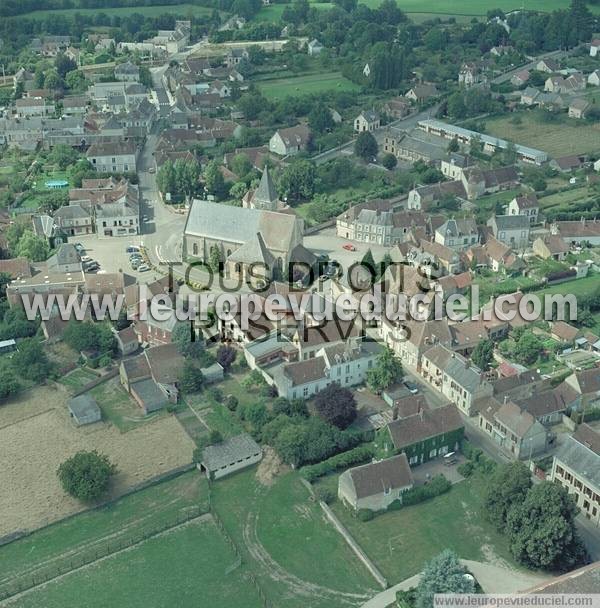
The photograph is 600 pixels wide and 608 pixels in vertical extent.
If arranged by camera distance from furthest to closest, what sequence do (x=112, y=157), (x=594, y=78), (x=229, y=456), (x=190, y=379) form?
(x=594, y=78), (x=112, y=157), (x=190, y=379), (x=229, y=456)

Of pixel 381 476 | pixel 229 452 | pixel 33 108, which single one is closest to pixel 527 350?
pixel 381 476

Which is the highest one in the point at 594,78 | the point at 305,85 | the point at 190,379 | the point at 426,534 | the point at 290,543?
the point at 305,85

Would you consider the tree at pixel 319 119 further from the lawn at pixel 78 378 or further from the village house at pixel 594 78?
the lawn at pixel 78 378

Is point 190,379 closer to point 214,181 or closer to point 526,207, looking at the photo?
point 214,181

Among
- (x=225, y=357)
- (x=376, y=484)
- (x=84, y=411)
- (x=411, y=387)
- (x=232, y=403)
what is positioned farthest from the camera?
(x=225, y=357)

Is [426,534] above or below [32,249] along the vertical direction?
below

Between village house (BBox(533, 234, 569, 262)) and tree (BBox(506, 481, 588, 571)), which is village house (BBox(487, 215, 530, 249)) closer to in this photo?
village house (BBox(533, 234, 569, 262))
